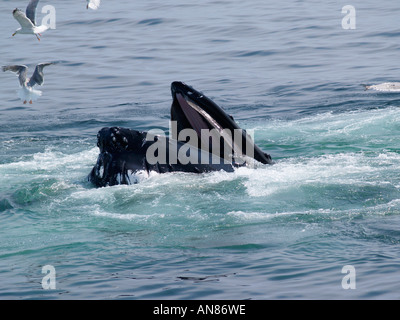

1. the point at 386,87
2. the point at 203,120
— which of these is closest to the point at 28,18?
the point at 203,120

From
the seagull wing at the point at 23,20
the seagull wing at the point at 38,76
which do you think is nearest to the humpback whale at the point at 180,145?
the seagull wing at the point at 38,76

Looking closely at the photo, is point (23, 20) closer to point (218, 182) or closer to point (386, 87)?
point (218, 182)

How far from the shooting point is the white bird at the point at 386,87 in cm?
2306

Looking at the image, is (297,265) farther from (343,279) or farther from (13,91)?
(13,91)

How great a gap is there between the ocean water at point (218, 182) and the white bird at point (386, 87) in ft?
1.82

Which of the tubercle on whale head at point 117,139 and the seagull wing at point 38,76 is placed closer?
the tubercle on whale head at point 117,139

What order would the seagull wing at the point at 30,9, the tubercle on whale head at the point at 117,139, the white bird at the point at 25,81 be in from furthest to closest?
the seagull wing at the point at 30,9
the white bird at the point at 25,81
the tubercle on whale head at the point at 117,139

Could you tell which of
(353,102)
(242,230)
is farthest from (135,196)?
(353,102)

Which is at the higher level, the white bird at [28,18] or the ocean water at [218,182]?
the white bird at [28,18]

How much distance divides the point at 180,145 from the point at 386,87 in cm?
1269

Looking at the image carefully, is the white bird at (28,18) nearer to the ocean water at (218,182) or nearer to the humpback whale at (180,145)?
the ocean water at (218,182)

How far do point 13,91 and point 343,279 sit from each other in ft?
63.0

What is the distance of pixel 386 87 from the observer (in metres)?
Answer: 23.4

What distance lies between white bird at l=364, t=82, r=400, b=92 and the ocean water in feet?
1.82
